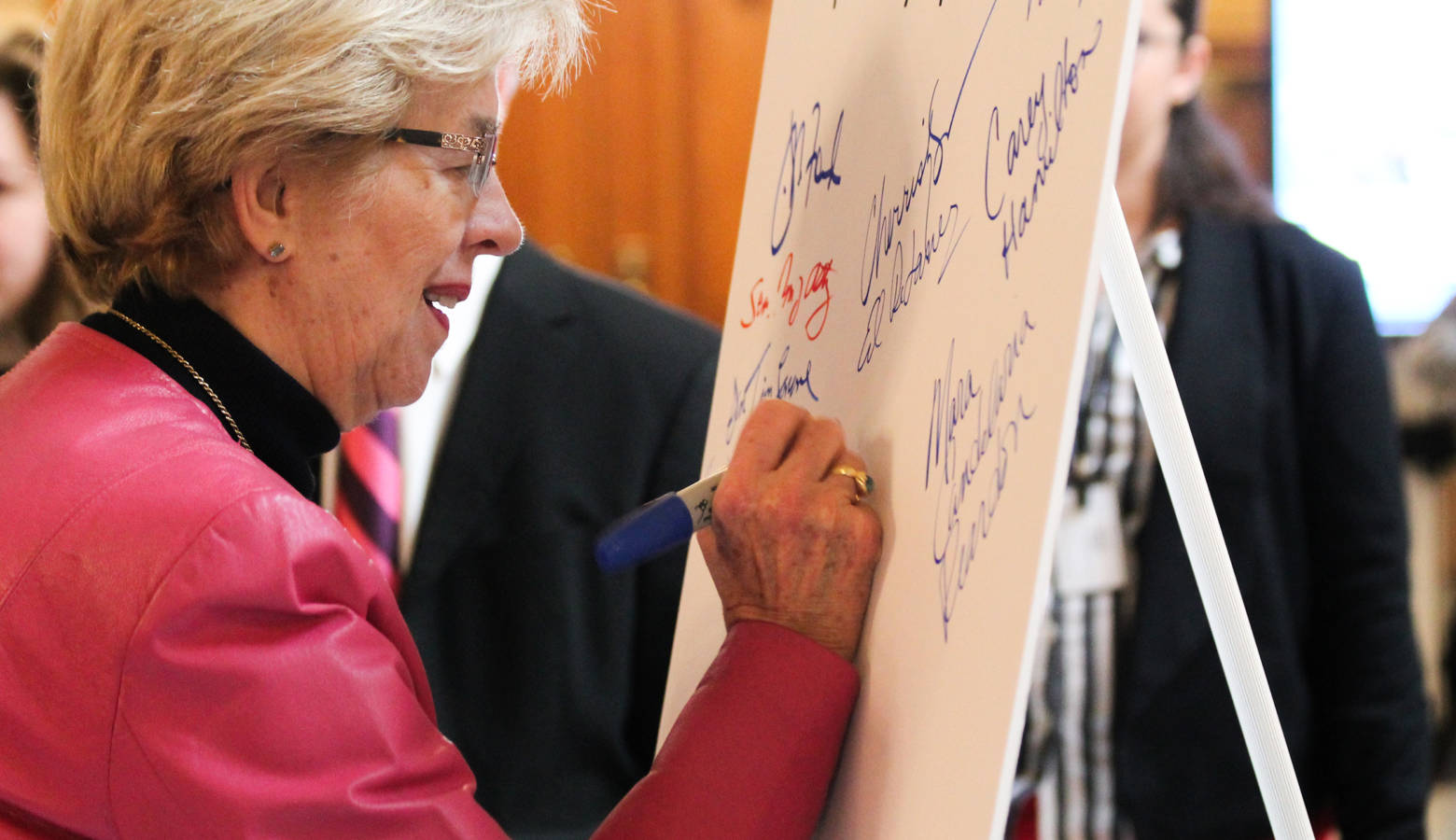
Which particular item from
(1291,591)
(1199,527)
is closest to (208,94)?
(1199,527)

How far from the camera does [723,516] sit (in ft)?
2.55

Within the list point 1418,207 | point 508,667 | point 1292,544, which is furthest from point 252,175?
point 1418,207

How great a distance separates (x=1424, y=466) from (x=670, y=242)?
1.65m

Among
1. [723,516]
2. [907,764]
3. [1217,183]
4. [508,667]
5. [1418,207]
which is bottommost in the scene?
[508,667]

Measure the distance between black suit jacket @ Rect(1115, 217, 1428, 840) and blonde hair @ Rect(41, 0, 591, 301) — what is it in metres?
1.05

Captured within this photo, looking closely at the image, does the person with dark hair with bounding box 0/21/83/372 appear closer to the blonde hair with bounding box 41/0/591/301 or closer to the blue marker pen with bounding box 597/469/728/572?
the blonde hair with bounding box 41/0/591/301

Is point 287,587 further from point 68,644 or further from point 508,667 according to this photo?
point 508,667

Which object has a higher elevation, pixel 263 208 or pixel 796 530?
pixel 263 208

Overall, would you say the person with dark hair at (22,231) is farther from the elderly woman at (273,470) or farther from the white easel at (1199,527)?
the white easel at (1199,527)

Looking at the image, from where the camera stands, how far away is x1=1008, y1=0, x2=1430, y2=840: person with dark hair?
5.08 ft
